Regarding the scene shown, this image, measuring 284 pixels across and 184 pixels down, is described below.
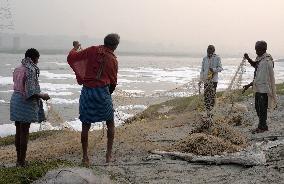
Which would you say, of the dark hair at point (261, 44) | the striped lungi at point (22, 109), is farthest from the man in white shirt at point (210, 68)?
the striped lungi at point (22, 109)

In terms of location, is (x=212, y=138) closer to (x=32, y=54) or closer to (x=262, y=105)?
(x=262, y=105)

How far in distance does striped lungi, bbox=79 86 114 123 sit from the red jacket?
0.10 metres

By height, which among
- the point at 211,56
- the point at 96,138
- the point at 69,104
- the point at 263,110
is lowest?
the point at 69,104

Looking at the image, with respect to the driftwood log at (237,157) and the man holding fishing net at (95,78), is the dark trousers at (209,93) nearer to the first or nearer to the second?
the driftwood log at (237,157)

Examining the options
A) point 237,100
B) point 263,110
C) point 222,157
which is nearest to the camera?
point 222,157

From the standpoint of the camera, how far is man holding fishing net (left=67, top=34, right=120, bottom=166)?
22.6ft

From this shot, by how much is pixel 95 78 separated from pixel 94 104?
40 cm

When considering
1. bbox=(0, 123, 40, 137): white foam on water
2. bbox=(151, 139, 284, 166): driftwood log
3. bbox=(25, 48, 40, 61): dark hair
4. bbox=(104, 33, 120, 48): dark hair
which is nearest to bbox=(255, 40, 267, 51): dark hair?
bbox=(151, 139, 284, 166): driftwood log

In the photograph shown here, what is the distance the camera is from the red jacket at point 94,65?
6879 millimetres

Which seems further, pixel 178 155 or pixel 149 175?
pixel 178 155

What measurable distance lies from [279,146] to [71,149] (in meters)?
3.91

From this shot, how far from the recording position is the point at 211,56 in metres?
11.9

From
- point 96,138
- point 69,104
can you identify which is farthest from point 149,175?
point 69,104

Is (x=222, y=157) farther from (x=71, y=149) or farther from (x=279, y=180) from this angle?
(x=71, y=149)
